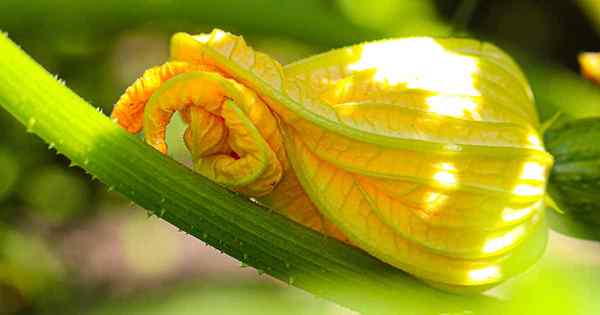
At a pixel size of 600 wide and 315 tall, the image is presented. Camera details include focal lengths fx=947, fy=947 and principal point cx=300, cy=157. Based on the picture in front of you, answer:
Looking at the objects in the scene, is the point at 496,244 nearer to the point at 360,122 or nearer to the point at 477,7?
the point at 360,122

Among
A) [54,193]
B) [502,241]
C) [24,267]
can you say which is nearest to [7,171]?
[54,193]

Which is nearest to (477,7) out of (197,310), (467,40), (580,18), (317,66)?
(580,18)

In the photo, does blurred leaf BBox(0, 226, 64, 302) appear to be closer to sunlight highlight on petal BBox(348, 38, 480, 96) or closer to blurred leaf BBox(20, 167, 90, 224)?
blurred leaf BBox(20, 167, 90, 224)

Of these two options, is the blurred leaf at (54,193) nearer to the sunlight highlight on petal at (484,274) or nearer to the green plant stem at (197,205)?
the green plant stem at (197,205)

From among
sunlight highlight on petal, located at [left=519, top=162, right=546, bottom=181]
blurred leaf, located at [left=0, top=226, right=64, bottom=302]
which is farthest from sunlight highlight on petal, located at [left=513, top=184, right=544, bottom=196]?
blurred leaf, located at [left=0, top=226, right=64, bottom=302]

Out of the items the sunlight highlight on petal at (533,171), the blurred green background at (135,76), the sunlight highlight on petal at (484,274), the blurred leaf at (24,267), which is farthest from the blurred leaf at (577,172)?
the blurred leaf at (24,267)

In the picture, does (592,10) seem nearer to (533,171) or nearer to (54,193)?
(533,171)
